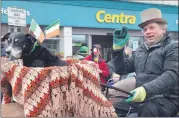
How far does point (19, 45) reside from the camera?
4242 mm

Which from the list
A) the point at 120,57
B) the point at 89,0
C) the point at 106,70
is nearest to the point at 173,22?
the point at 89,0

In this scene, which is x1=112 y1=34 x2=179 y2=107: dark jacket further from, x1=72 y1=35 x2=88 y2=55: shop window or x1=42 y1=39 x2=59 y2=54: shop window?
x1=72 y1=35 x2=88 y2=55: shop window

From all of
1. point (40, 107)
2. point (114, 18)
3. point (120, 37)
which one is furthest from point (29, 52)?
point (114, 18)

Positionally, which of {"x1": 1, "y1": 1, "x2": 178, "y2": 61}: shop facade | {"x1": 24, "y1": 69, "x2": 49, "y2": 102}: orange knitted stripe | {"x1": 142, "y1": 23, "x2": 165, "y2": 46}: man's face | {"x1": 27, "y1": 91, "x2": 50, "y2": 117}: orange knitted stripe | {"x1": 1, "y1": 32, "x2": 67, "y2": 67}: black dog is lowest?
{"x1": 27, "y1": 91, "x2": 50, "y2": 117}: orange knitted stripe

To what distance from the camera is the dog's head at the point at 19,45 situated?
413 centimetres

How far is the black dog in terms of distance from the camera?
374cm

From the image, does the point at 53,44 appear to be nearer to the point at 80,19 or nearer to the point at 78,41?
the point at 78,41

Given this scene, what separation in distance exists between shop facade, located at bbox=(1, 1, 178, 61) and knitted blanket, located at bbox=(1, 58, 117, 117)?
989cm

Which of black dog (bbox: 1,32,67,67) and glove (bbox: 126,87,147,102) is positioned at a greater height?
black dog (bbox: 1,32,67,67)

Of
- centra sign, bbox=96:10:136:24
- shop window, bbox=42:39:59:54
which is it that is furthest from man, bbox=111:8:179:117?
centra sign, bbox=96:10:136:24

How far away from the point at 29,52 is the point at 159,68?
1.91 meters

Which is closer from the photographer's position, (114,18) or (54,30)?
(54,30)

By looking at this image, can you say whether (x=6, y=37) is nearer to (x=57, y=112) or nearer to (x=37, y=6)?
(x=57, y=112)

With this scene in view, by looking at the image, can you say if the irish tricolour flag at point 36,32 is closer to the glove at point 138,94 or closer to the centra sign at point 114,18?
the glove at point 138,94
